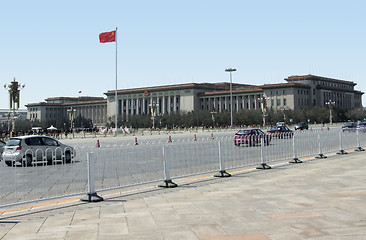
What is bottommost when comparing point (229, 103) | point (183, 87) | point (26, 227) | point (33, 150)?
point (26, 227)

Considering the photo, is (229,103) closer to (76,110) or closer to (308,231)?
(76,110)

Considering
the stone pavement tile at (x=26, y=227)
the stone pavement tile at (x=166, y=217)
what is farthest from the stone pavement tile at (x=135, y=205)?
the stone pavement tile at (x=26, y=227)

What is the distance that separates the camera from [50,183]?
35.0 ft

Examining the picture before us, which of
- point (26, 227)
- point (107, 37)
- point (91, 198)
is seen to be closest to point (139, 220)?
point (26, 227)

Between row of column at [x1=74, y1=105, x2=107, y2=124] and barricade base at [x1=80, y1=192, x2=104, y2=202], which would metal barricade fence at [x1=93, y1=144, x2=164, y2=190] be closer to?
barricade base at [x1=80, y1=192, x2=104, y2=202]

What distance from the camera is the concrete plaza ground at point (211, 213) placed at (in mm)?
6887

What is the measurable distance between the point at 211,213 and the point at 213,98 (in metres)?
149

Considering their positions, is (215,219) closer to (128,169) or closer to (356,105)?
(128,169)

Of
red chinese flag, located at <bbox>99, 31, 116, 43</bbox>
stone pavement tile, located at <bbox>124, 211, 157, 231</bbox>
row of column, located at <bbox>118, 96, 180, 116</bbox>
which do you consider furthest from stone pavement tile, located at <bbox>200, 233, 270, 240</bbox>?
row of column, located at <bbox>118, 96, 180, 116</bbox>

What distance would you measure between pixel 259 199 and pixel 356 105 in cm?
18191

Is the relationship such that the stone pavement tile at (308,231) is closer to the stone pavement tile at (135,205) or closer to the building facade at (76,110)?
the stone pavement tile at (135,205)

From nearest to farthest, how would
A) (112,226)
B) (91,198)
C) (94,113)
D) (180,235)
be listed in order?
(180,235) < (112,226) < (91,198) < (94,113)

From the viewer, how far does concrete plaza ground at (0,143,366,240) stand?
689cm

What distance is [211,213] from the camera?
8.28 m
